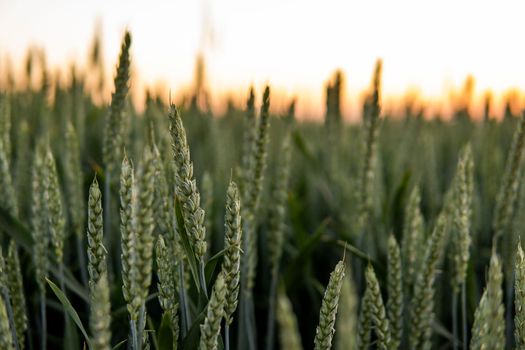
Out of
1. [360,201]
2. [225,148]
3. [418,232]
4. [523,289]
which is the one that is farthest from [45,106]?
[523,289]

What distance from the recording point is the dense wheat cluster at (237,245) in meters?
0.63

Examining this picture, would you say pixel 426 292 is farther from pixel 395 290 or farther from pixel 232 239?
pixel 232 239

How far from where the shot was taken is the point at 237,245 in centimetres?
67

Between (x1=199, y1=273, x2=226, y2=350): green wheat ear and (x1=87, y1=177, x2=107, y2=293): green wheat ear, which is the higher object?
(x1=87, y1=177, x2=107, y2=293): green wheat ear

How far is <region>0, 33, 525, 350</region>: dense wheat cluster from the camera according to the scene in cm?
63

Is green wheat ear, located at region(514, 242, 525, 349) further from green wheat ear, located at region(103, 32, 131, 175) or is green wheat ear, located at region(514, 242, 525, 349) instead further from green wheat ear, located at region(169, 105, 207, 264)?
green wheat ear, located at region(103, 32, 131, 175)

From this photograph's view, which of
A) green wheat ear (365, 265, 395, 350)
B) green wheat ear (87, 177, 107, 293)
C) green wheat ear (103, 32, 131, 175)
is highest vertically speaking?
green wheat ear (103, 32, 131, 175)

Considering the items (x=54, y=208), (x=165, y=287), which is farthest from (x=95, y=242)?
(x=54, y=208)

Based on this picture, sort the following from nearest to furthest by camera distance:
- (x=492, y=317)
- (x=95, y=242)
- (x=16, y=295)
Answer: (x=492, y=317) → (x=95, y=242) → (x=16, y=295)

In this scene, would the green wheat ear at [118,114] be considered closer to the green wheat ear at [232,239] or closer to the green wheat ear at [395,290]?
the green wheat ear at [232,239]

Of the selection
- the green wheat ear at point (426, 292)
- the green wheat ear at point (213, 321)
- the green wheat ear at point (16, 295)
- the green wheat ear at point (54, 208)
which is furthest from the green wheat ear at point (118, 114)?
the green wheat ear at point (426, 292)

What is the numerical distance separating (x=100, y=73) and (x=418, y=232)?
1903 mm

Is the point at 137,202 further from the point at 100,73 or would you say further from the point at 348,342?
the point at 100,73

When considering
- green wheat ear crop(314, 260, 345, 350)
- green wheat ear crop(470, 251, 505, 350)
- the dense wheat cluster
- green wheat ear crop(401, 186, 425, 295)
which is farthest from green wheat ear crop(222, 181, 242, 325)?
green wheat ear crop(401, 186, 425, 295)
